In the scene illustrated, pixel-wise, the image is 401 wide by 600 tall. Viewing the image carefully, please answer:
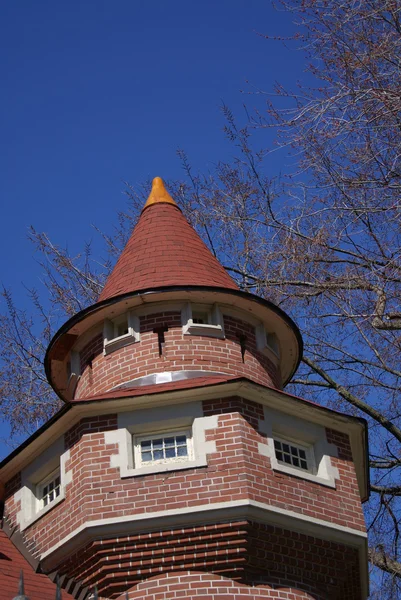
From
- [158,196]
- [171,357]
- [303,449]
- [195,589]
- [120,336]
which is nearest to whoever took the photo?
[195,589]

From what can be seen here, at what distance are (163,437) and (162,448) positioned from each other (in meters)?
0.16

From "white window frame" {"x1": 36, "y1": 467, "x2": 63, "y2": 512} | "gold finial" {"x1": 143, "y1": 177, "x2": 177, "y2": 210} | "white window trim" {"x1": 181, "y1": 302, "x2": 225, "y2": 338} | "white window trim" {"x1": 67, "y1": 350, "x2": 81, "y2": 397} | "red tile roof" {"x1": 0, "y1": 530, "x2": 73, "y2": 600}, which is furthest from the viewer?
Answer: "gold finial" {"x1": 143, "y1": 177, "x2": 177, "y2": 210}

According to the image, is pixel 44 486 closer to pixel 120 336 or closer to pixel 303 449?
pixel 120 336

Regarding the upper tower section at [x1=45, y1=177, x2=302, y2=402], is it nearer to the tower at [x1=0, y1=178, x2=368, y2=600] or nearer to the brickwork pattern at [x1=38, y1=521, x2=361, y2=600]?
the tower at [x1=0, y1=178, x2=368, y2=600]

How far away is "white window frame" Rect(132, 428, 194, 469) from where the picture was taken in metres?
12.5

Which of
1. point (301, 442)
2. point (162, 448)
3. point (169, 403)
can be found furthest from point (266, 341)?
point (162, 448)

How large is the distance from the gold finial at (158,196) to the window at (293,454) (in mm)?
5742

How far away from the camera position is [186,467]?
12.2 m

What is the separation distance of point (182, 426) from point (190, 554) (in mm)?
1700

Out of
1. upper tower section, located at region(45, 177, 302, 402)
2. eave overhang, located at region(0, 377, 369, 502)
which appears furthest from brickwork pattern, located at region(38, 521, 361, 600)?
upper tower section, located at region(45, 177, 302, 402)

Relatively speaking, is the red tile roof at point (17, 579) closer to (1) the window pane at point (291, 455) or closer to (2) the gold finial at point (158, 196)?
(1) the window pane at point (291, 455)

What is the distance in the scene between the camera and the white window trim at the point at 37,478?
1299 centimetres

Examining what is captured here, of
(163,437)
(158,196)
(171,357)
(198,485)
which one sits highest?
(158,196)

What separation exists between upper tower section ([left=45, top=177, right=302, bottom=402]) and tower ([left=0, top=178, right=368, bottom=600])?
23 mm
